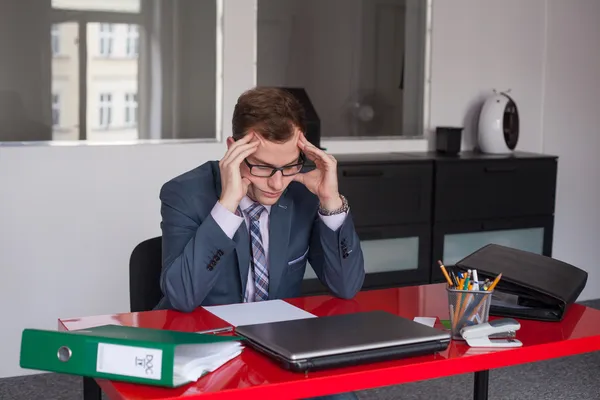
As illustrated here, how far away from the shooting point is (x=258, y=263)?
230 centimetres

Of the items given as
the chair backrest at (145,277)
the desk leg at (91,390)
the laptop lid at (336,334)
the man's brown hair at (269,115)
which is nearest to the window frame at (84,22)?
the chair backrest at (145,277)

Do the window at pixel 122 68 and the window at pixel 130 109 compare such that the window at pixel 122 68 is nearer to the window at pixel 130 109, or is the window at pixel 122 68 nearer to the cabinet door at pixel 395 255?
the window at pixel 130 109

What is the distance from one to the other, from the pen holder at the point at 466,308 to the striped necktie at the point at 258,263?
2.00ft

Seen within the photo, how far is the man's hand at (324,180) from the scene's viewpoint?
7.57ft

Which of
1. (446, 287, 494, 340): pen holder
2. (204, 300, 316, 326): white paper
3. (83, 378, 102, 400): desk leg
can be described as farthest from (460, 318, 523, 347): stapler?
(83, 378, 102, 400): desk leg

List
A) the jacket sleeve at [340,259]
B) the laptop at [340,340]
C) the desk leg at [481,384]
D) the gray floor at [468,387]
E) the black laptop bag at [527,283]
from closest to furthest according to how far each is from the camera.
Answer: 1. the laptop at [340,340]
2. the black laptop bag at [527,283]
3. the jacket sleeve at [340,259]
4. the desk leg at [481,384]
5. the gray floor at [468,387]

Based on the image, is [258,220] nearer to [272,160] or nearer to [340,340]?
[272,160]

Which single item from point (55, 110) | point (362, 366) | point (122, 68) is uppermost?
point (122, 68)

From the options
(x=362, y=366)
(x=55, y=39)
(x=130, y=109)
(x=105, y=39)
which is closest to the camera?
(x=362, y=366)

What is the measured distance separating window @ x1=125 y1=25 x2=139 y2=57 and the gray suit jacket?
5.53ft

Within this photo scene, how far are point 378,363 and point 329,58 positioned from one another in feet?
9.48

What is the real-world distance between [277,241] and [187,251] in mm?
281

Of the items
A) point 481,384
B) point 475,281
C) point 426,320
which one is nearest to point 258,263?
point 426,320

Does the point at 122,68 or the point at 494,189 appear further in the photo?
the point at 494,189
